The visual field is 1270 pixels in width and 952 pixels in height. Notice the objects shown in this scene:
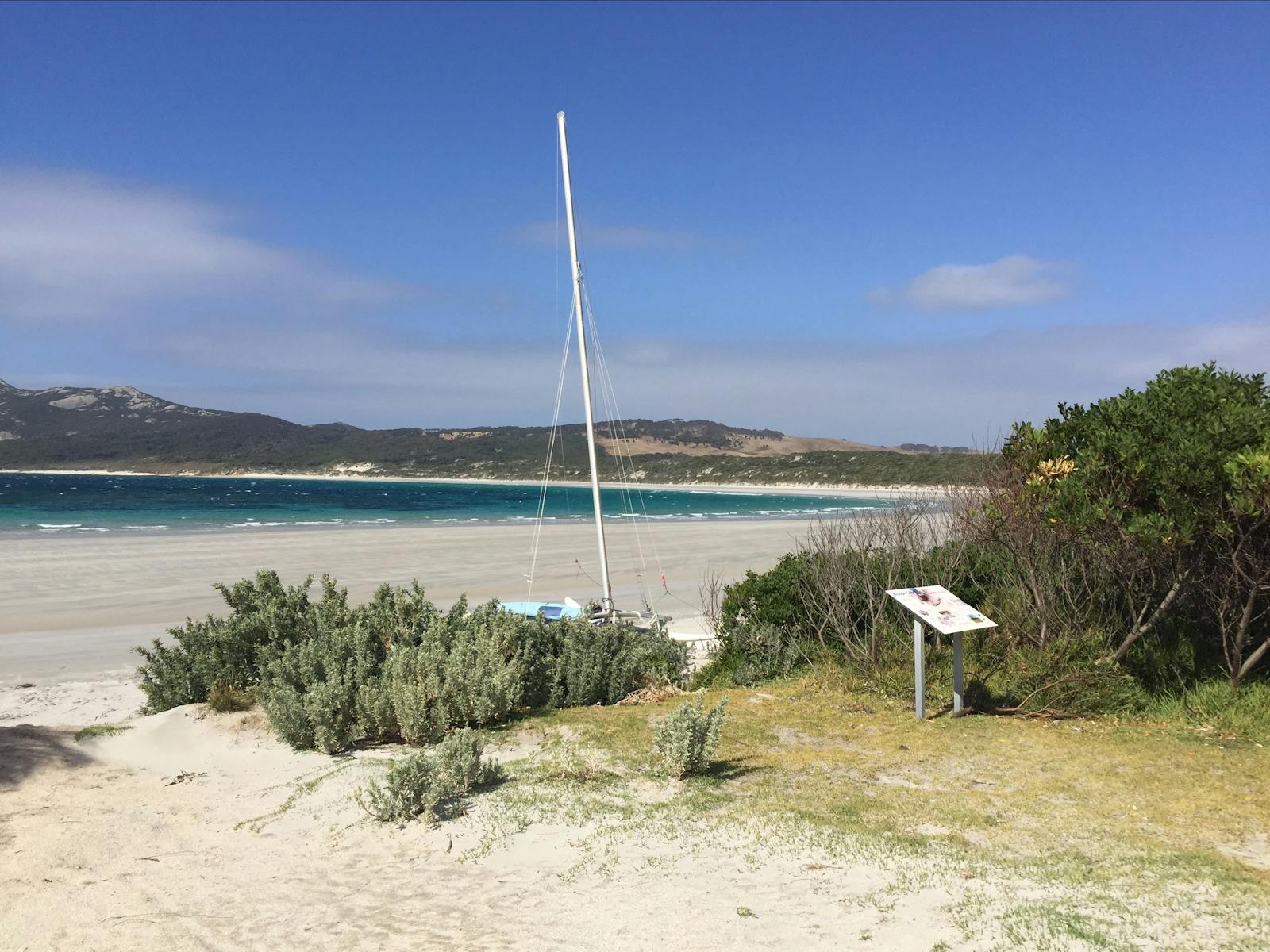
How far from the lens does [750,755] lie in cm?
660

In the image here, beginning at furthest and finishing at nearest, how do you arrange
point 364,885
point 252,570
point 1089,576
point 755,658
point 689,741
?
point 252,570, point 755,658, point 1089,576, point 689,741, point 364,885

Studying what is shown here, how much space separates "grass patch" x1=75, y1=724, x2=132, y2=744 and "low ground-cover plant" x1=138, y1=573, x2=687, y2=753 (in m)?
0.77

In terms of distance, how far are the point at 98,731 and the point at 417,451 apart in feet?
519

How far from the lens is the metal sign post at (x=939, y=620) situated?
6.91 metres

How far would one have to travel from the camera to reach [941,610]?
7.13 metres

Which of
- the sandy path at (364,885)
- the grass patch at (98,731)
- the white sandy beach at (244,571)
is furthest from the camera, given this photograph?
the white sandy beach at (244,571)

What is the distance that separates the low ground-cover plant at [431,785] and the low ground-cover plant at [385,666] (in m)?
1.25

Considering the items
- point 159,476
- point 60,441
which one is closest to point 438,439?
point 159,476

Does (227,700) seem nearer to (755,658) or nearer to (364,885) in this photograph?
(364,885)

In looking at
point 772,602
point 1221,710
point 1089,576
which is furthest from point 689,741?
point 1089,576

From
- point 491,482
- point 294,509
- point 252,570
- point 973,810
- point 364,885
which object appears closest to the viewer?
point 364,885

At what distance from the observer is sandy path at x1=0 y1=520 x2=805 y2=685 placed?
15.3m

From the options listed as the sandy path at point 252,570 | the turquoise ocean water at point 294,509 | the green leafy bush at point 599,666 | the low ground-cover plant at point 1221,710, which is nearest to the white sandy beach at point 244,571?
the sandy path at point 252,570

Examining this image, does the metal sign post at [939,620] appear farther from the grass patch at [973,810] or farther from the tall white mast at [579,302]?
the tall white mast at [579,302]
